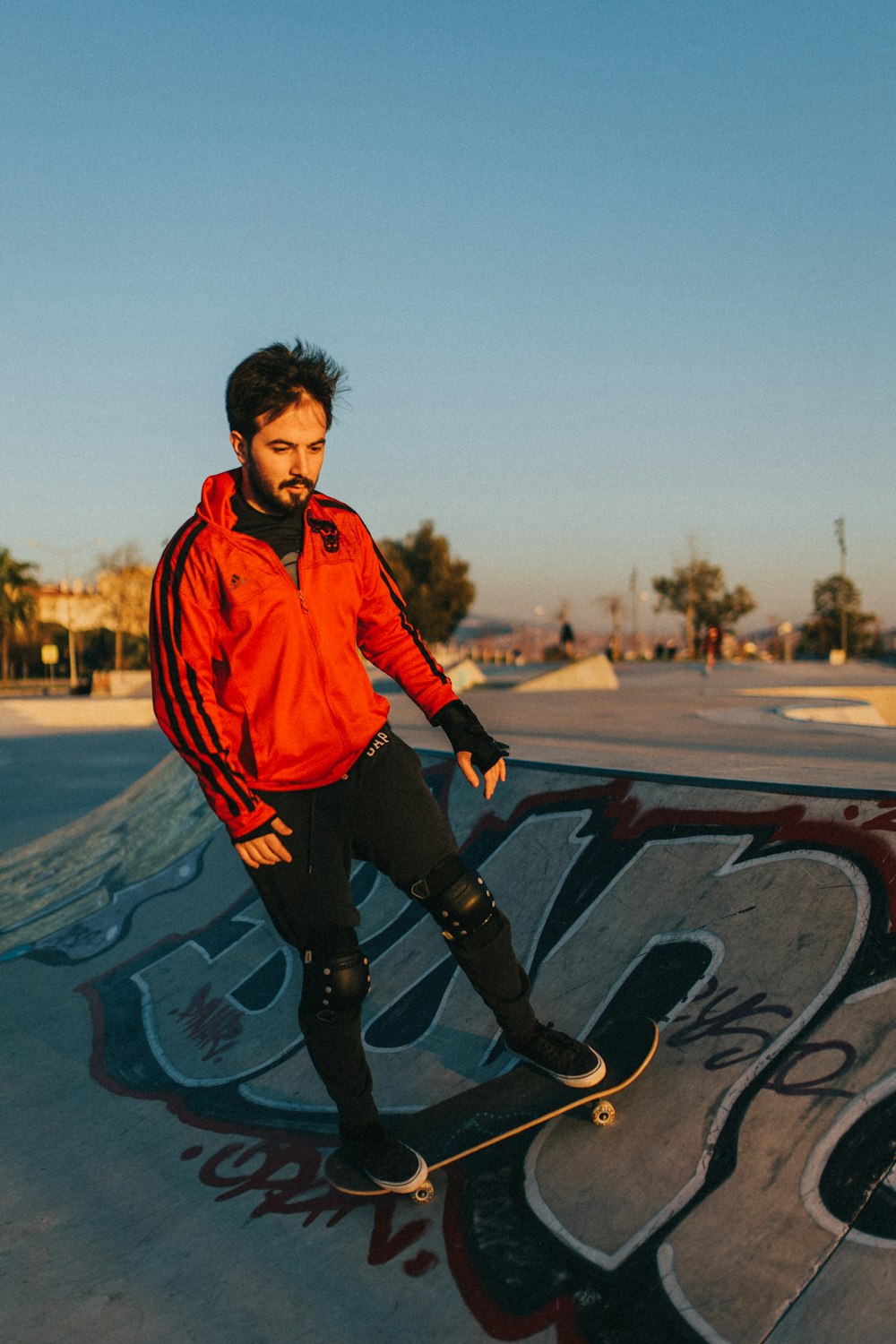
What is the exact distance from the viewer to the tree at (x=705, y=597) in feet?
248

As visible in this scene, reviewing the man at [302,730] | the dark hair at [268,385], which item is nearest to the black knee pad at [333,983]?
the man at [302,730]

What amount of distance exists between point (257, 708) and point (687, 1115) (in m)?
1.65

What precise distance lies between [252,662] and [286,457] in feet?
1.91

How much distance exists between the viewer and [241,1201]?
2.72 m

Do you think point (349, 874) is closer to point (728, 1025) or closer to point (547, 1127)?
point (547, 1127)

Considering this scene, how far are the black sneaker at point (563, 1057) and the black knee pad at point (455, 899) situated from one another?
0.40m

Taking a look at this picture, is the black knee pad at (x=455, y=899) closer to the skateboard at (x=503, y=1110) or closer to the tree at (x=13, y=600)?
the skateboard at (x=503, y=1110)

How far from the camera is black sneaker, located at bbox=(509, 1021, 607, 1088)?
274 centimetres

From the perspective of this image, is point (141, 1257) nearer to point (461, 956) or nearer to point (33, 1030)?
point (461, 956)

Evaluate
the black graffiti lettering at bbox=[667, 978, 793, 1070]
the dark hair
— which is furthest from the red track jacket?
the black graffiti lettering at bbox=[667, 978, 793, 1070]

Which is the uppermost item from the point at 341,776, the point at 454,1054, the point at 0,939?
the point at 341,776

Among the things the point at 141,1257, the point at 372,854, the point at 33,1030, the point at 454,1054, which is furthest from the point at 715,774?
the point at 33,1030

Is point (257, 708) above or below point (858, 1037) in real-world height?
above

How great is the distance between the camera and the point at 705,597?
250 ft
